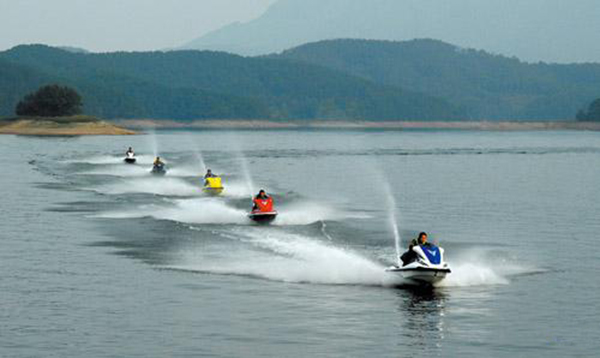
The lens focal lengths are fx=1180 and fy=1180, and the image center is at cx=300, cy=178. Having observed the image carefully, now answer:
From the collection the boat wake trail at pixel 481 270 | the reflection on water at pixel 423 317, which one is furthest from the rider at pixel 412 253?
the boat wake trail at pixel 481 270

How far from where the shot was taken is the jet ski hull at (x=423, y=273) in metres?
37.9

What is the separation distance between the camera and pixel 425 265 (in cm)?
3788

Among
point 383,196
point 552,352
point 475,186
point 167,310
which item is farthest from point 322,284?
point 475,186

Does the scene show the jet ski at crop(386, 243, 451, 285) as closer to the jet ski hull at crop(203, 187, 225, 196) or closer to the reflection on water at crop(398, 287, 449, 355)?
the reflection on water at crop(398, 287, 449, 355)

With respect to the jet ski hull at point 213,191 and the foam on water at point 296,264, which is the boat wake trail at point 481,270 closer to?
the foam on water at point 296,264

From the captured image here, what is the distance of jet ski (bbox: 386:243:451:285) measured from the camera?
37.9 metres

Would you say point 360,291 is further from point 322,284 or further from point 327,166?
point 327,166

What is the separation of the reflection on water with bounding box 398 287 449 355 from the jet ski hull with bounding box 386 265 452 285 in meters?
0.39

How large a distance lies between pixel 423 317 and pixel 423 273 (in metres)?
4.19

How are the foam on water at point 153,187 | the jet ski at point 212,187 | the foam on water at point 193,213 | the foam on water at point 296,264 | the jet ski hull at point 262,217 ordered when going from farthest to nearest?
the foam on water at point 153,187
the jet ski at point 212,187
the foam on water at point 193,213
the jet ski hull at point 262,217
the foam on water at point 296,264

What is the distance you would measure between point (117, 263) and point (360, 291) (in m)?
10.9

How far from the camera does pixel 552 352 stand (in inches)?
1161

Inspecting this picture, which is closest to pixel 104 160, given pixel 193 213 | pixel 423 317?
pixel 193 213

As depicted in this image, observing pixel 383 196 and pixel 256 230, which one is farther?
pixel 383 196
